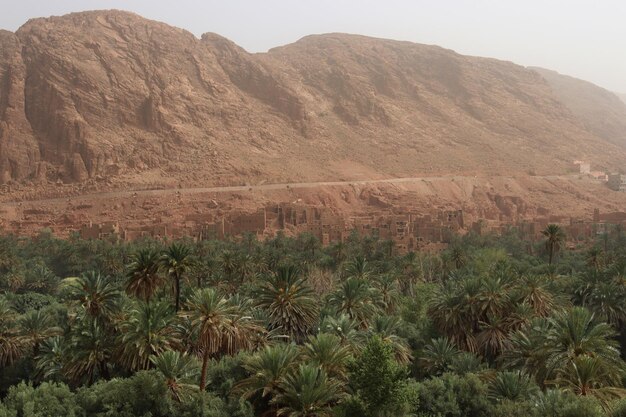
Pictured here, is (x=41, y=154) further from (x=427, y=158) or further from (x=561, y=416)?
(x=561, y=416)

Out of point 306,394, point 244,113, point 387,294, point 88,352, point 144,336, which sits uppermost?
point 244,113

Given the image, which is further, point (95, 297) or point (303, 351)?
point (95, 297)

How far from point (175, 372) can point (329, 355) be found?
14.3 ft

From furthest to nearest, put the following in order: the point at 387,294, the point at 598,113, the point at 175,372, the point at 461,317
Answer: the point at 598,113 → the point at 387,294 → the point at 461,317 → the point at 175,372

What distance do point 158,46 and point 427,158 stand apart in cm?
4519

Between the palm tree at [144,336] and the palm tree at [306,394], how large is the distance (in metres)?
3.67

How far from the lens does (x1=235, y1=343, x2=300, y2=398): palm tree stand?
1594cm

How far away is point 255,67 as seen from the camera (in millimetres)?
97375

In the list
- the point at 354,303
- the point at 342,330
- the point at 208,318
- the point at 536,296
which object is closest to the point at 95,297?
the point at 208,318

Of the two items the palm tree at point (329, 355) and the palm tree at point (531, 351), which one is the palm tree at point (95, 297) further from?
the palm tree at point (531, 351)

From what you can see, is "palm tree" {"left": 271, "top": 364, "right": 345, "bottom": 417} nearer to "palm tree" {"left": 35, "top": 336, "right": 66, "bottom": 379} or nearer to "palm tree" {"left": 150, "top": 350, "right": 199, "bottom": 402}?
"palm tree" {"left": 150, "top": 350, "right": 199, "bottom": 402}

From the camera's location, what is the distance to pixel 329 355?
54.9 feet

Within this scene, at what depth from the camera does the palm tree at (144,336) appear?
16.6 m

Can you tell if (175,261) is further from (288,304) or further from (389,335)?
(389,335)
